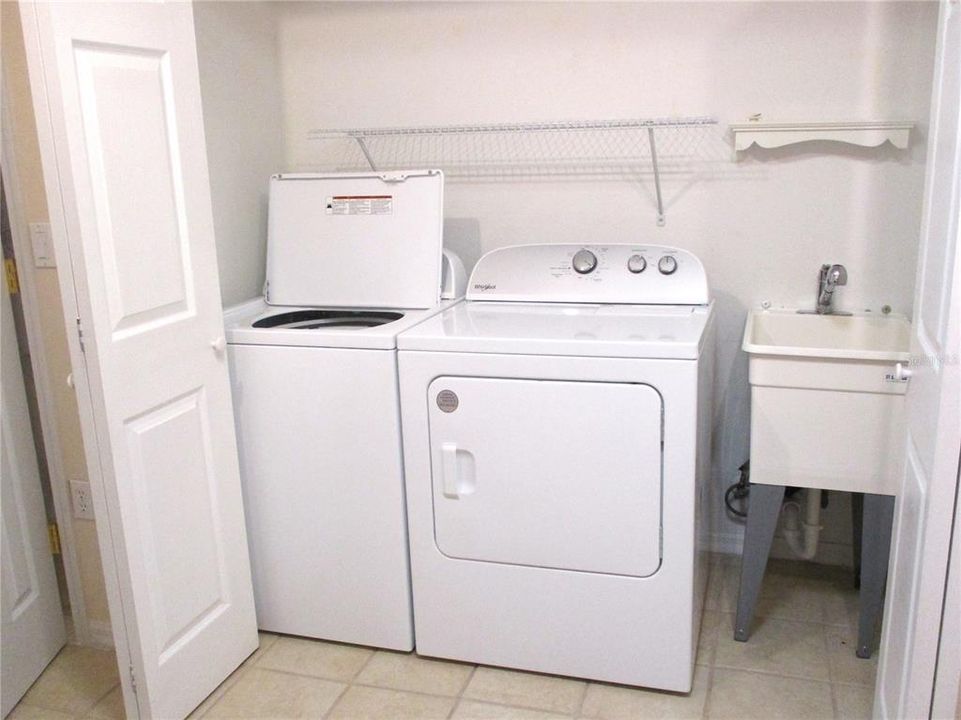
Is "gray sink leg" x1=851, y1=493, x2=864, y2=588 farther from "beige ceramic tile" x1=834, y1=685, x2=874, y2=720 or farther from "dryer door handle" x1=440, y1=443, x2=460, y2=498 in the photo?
"dryer door handle" x1=440, y1=443, x2=460, y2=498

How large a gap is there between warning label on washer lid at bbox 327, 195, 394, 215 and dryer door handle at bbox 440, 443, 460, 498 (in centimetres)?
82

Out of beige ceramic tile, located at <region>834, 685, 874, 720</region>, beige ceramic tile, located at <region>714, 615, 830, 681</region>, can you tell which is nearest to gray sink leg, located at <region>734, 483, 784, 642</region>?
beige ceramic tile, located at <region>714, 615, 830, 681</region>

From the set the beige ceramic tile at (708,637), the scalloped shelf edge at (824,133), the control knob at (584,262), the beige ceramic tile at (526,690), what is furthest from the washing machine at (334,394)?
the scalloped shelf edge at (824,133)

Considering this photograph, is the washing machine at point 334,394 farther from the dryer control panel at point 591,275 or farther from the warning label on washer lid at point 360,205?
the dryer control panel at point 591,275

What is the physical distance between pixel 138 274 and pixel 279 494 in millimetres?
752

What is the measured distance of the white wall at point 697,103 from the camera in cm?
232

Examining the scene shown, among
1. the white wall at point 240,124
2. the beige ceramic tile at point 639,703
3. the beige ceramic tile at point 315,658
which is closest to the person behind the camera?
the beige ceramic tile at point 639,703

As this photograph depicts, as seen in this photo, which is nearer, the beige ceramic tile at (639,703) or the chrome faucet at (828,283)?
the beige ceramic tile at (639,703)

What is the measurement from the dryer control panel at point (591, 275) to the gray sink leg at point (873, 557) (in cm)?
62

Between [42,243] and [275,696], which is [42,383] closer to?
[42,243]

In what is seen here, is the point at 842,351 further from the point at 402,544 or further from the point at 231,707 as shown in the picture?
the point at 231,707

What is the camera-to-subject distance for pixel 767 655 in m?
2.19

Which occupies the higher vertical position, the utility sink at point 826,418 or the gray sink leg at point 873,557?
the utility sink at point 826,418

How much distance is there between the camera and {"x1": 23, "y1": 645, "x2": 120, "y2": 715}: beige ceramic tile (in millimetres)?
2066
